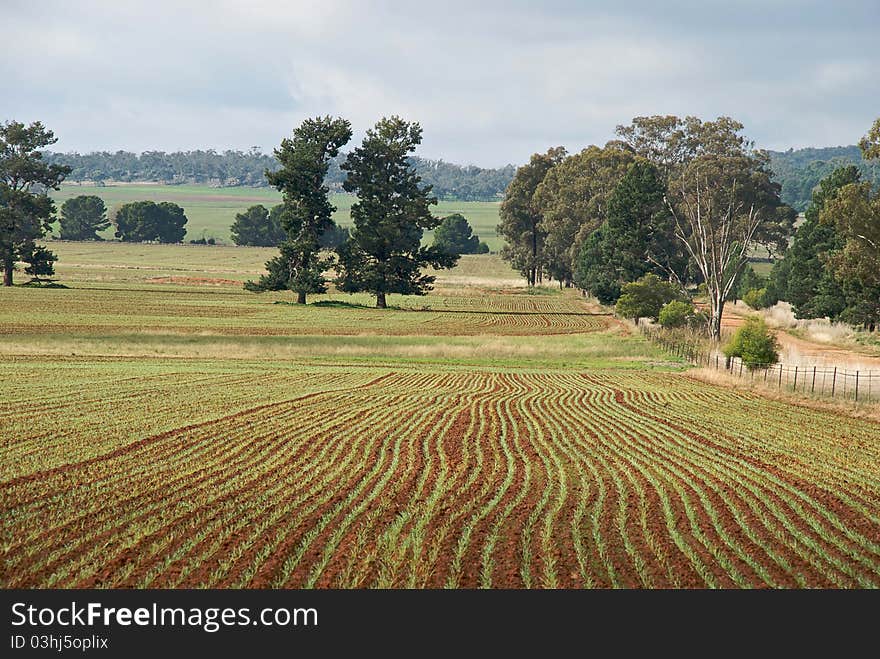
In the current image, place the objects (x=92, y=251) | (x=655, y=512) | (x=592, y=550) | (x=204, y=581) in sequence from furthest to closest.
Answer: (x=92, y=251), (x=655, y=512), (x=592, y=550), (x=204, y=581)

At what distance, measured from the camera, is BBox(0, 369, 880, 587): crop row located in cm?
1162

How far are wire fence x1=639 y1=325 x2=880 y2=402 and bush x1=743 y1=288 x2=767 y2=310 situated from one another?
38.8 metres

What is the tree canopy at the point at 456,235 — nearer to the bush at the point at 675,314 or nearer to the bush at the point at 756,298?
the bush at the point at 756,298

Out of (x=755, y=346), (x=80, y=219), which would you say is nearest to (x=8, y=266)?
(x=755, y=346)

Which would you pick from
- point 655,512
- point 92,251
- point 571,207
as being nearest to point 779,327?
point 571,207

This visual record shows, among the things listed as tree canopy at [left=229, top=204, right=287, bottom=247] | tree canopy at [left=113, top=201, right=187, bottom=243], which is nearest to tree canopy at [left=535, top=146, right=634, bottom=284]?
tree canopy at [left=229, top=204, right=287, bottom=247]

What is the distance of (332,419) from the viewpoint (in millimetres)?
25141

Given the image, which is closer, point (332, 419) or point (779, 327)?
point (332, 419)

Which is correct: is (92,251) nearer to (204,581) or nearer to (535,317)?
(535,317)

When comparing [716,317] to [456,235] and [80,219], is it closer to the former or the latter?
[456,235]

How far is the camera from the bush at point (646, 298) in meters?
68.2

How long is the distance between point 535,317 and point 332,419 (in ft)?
181

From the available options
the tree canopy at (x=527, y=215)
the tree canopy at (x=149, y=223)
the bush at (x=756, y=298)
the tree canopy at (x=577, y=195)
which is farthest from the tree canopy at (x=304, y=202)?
the tree canopy at (x=149, y=223)

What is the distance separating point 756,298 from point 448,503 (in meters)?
83.3
